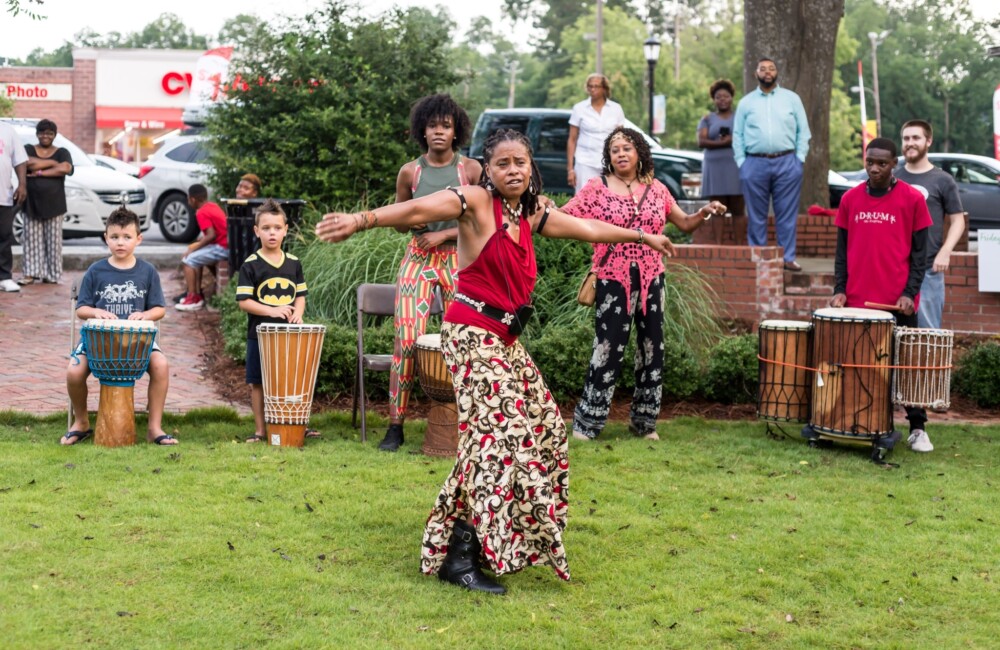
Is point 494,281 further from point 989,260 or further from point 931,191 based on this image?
point 989,260

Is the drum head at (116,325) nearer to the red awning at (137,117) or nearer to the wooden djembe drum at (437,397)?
the wooden djembe drum at (437,397)

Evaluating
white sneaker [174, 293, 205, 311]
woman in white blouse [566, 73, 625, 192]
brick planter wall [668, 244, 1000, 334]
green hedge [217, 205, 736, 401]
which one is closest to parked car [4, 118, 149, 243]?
white sneaker [174, 293, 205, 311]

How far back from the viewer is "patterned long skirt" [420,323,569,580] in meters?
5.20

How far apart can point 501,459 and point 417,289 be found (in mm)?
2556

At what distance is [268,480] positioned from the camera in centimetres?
688

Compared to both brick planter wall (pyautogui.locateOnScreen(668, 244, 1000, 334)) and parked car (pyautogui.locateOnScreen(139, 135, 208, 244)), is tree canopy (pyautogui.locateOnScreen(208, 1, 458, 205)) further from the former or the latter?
parked car (pyautogui.locateOnScreen(139, 135, 208, 244))

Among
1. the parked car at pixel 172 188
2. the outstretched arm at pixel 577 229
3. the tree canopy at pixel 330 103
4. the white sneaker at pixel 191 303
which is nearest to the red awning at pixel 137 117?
the parked car at pixel 172 188

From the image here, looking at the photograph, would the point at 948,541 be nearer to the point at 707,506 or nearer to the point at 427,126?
the point at 707,506

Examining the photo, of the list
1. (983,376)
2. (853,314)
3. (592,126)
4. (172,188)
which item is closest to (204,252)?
(592,126)

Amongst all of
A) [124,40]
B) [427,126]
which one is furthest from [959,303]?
[124,40]

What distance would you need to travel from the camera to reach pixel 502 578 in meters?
5.47

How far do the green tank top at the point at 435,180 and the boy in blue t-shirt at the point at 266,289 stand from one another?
954 mm

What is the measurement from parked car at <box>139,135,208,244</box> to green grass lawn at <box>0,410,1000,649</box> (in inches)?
469

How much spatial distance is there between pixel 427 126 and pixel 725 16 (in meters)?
65.8
